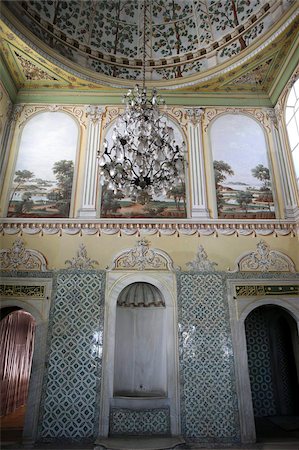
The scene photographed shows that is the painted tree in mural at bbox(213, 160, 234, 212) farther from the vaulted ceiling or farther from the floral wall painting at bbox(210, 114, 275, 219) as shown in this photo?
the vaulted ceiling

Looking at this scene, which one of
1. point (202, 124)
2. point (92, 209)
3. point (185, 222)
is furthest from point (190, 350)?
point (202, 124)

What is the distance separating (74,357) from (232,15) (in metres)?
8.86

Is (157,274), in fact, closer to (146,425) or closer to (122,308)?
(122,308)

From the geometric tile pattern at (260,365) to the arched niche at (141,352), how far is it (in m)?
2.16

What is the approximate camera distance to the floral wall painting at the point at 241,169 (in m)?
7.70

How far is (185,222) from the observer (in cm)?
738

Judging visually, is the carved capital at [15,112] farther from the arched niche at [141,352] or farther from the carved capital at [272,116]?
the carved capital at [272,116]

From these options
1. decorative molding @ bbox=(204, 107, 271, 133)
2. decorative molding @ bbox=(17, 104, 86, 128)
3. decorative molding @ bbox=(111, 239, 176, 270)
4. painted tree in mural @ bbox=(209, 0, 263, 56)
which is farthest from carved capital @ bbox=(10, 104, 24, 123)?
painted tree in mural @ bbox=(209, 0, 263, 56)

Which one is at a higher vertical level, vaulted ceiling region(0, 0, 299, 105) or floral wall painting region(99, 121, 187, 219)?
vaulted ceiling region(0, 0, 299, 105)

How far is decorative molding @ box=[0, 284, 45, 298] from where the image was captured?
265 inches

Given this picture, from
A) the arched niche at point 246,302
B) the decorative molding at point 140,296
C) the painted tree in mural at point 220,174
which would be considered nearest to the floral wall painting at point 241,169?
the painted tree in mural at point 220,174

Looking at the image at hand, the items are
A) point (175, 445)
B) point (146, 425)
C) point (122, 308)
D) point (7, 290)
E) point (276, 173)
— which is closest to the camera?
point (175, 445)

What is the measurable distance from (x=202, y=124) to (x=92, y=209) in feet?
12.0

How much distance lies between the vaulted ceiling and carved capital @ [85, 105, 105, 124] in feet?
1.74
